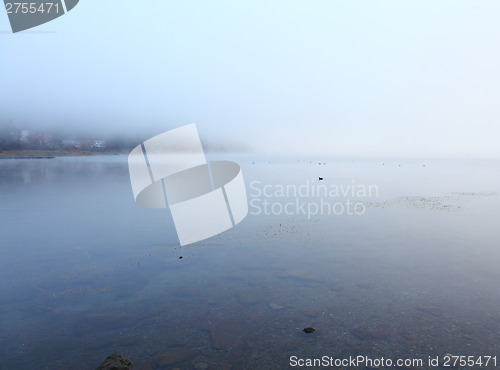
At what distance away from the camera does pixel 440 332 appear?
11.4 meters

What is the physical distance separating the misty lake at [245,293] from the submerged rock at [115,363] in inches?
16.5

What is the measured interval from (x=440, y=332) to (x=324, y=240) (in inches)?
466

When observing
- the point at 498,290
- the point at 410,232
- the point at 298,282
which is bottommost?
the point at 410,232

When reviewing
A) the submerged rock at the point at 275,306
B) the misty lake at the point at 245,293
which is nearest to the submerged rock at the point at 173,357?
the misty lake at the point at 245,293

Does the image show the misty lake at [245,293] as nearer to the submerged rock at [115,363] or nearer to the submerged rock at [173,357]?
the submerged rock at [173,357]

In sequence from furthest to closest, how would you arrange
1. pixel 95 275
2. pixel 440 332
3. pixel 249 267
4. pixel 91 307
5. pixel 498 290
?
pixel 249 267
pixel 95 275
pixel 498 290
pixel 91 307
pixel 440 332

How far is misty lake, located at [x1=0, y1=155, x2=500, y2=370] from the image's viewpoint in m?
10.5

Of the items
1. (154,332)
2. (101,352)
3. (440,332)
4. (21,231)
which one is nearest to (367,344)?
(440,332)

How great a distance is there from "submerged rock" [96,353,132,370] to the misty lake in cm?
42

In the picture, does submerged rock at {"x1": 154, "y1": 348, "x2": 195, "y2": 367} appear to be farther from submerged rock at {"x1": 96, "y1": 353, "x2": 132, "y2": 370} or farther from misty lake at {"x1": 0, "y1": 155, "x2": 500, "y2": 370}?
submerged rock at {"x1": 96, "y1": 353, "x2": 132, "y2": 370}

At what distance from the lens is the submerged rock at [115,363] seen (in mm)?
9164

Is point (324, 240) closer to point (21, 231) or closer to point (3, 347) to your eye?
point (3, 347)

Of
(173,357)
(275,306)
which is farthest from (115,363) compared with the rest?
(275,306)

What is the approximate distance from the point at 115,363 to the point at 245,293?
20.8ft
